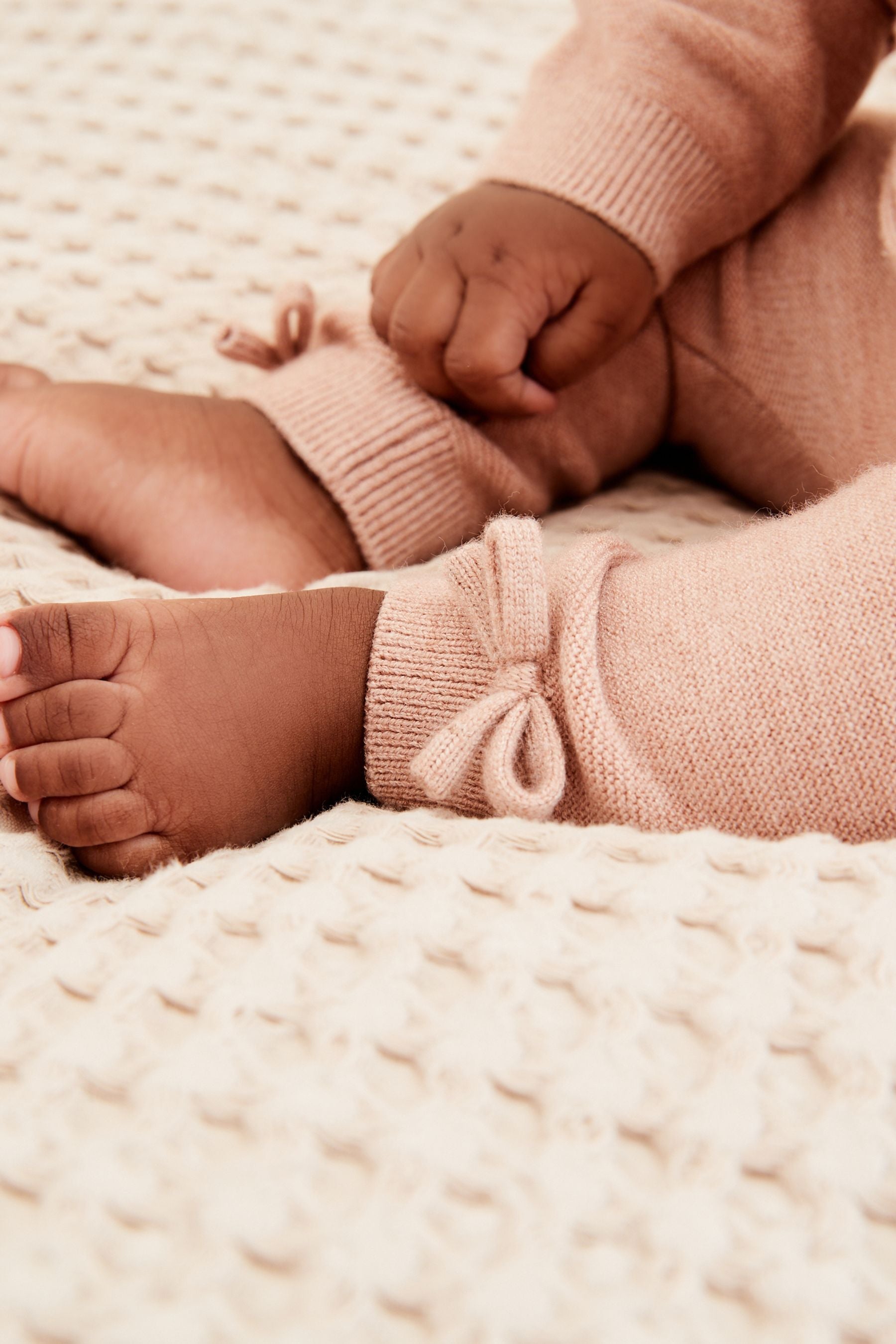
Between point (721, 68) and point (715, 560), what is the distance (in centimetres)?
43

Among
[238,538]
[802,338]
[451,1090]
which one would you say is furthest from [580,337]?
[451,1090]

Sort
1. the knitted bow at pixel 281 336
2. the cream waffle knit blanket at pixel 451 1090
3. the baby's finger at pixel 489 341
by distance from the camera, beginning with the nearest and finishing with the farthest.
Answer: the cream waffle knit blanket at pixel 451 1090, the baby's finger at pixel 489 341, the knitted bow at pixel 281 336

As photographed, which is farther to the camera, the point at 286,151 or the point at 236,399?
the point at 286,151

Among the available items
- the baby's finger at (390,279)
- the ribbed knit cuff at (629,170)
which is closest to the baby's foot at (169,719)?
the baby's finger at (390,279)

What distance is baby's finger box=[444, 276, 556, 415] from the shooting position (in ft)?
2.26

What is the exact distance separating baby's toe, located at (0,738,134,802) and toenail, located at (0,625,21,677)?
0.14 ft

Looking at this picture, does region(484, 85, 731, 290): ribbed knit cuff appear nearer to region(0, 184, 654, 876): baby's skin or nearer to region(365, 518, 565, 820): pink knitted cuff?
region(0, 184, 654, 876): baby's skin

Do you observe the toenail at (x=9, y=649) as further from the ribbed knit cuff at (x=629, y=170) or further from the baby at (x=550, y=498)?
the ribbed knit cuff at (x=629, y=170)

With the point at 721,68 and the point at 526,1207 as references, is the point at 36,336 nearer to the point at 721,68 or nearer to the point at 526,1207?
the point at 721,68

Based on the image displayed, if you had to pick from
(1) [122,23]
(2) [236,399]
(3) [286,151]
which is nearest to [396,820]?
(2) [236,399]

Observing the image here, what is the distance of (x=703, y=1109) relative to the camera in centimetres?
34

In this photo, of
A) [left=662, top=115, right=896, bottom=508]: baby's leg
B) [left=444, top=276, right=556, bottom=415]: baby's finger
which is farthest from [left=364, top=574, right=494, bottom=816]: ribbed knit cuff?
[left=662, top=115, right=896, bottom=508]: baby's leg

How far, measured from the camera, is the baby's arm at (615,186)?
702 millimetres

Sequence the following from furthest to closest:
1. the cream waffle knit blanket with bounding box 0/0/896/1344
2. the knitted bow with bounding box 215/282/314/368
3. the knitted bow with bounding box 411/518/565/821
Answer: the knitted bow with bounding box 215/282/314/368, the knitted bow with bounding box 411/518/565/821, the cream waffle knit blanket with bounding box 0/0/896/1344
